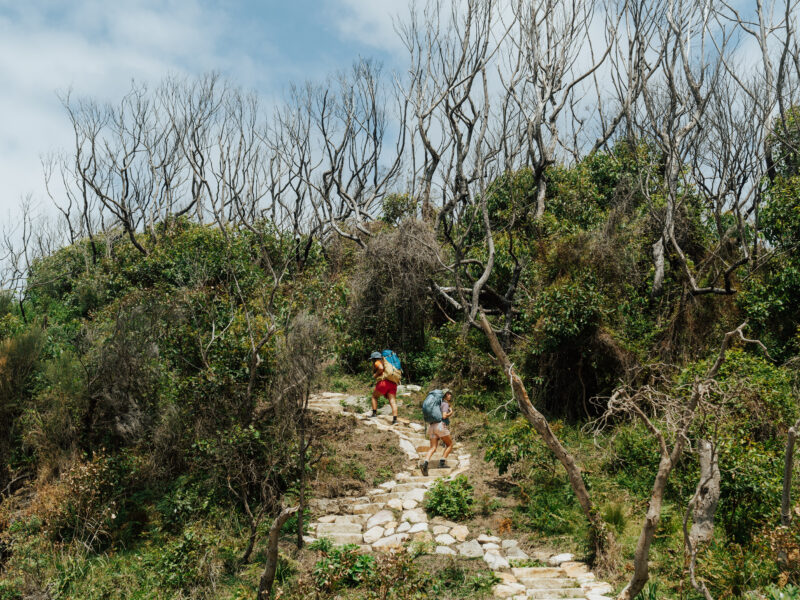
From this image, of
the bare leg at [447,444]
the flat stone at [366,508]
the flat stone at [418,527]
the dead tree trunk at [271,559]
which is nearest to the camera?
the dead tree trunk at [271,559]

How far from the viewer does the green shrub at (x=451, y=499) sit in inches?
348

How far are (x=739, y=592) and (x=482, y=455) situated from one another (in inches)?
202

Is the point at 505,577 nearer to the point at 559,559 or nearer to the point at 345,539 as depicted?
the point at 559,559

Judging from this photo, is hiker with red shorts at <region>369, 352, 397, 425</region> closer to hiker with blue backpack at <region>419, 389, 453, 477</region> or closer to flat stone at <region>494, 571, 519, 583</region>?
hiker with blue backpack at <region>419, 389, 453, 477</region>

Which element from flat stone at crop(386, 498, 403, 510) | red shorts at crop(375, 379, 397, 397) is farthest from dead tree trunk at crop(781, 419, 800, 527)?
red shorts at crop(375, 379, 397, 397)

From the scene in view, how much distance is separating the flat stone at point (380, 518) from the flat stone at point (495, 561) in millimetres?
1671

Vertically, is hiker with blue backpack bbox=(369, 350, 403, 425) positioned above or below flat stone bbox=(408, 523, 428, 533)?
above

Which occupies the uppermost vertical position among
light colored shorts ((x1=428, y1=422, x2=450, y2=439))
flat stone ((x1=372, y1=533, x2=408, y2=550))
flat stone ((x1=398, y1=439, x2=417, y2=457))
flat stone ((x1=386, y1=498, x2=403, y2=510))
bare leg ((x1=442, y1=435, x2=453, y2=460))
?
light colored shorts ((x1=428, y1=422, x2=450, y2=439))

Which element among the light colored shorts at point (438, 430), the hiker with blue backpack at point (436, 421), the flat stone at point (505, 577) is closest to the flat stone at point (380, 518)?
the hiker with blue backpack at point (436, 421)

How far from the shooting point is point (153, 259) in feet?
64.5

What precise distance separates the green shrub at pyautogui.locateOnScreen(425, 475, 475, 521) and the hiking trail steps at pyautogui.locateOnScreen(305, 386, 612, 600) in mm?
139

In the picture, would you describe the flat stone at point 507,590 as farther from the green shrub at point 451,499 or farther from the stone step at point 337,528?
the stone step at point 337,528

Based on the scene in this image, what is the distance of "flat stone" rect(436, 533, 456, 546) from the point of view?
8.13 m

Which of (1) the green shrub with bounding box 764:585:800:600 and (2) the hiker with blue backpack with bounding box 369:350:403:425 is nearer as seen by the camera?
(1) the green shrub with bounding box 764:585:800:600
